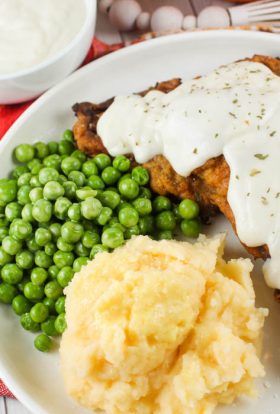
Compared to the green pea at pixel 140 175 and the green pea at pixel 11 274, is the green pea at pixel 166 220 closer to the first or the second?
the green pea at pixel 140 175

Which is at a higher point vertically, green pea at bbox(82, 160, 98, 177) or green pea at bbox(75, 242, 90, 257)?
green pea at bbox(82, 160, 98, 177)

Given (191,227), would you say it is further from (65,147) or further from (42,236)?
(65,147)

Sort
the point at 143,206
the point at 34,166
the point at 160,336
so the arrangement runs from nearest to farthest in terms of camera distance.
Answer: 1. the point at 160,336
2. the point at 143,206
3. the point at 34,166

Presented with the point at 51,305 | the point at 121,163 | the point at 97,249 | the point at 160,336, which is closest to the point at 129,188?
the point at 121,163

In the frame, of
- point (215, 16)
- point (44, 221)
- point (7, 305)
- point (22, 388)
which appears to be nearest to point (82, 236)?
point (44, 221)

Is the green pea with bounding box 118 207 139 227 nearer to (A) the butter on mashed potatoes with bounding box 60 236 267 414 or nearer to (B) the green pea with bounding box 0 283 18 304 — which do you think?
(A) the butter on mashed potatoes with bounding box 60 236 267 414

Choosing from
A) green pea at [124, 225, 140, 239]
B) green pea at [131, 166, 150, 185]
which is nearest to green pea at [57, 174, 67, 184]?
green pea at [131, 166, 150, 185]
